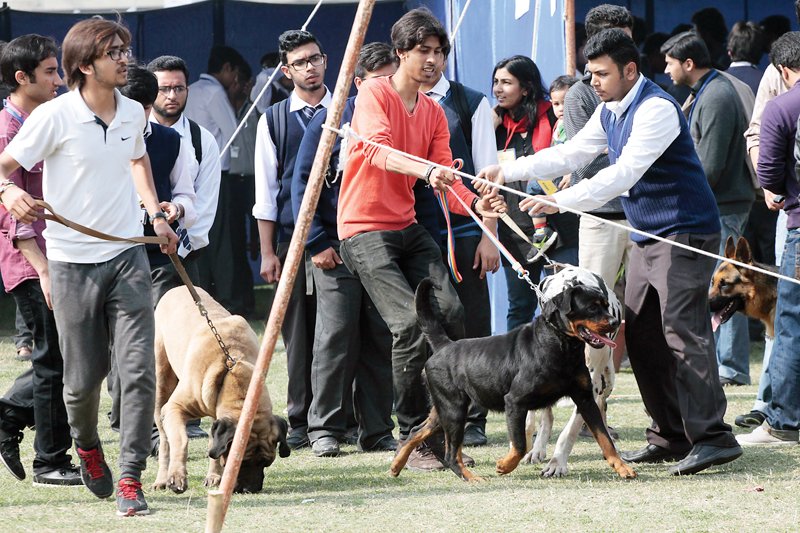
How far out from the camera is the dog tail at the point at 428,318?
19.3 ft

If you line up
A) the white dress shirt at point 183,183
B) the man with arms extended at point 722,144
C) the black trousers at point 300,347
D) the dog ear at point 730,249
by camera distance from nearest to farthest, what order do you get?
1. the white dress shirt at point 183,183
2. the black trousers at point 300,347
3. the dog ear at point 730,249
4. the man with arms extended at point 722,144

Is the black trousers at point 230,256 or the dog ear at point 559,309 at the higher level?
the dog ear at point 559,309

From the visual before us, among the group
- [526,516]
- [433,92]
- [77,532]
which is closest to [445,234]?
[433,92]

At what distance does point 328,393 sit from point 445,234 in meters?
1.12

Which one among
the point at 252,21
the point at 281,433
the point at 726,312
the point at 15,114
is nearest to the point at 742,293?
the point at 726,312

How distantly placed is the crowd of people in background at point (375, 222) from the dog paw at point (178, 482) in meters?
0.29

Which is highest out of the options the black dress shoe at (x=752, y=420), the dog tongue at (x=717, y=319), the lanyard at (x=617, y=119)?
the lanyard at (x=617, y=119)

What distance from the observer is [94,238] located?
5.09m

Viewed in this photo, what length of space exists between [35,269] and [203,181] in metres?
1.89

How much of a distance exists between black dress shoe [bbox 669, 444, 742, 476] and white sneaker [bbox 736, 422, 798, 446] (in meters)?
0.85

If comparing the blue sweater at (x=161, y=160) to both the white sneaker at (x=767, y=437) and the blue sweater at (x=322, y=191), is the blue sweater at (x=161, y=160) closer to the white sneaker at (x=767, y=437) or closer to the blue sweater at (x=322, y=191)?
the blue sweater at (x=322, y=191)

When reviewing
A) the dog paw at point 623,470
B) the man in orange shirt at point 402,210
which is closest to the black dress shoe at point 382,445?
the man in orange shirt at point 402,210

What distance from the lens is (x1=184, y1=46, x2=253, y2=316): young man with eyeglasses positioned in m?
12.4

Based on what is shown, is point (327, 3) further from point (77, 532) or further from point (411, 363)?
point (77, 532)
